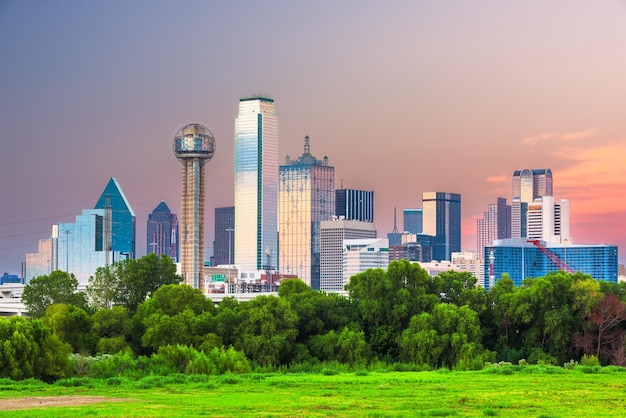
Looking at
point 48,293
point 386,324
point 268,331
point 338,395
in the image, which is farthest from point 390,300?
point 338,395

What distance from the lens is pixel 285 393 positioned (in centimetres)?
3459

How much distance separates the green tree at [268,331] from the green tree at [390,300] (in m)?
4.69

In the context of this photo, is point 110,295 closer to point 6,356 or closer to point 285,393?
point 6,356

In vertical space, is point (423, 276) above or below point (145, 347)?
above

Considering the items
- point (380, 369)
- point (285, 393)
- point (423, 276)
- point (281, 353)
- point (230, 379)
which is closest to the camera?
point (285, 393)

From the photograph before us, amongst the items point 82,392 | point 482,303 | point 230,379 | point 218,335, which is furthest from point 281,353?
point 82,392

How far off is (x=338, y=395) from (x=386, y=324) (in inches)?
1028

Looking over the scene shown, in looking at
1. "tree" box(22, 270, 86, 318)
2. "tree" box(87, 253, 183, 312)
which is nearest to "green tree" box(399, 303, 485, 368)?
"tree" box(87, 253, 183, 312)

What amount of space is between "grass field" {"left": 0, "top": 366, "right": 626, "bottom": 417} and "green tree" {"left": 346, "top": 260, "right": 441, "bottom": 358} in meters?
15.3

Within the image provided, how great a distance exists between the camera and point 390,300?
6047cm

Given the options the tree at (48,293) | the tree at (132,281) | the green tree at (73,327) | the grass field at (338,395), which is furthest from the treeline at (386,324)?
the tree at (48,293)

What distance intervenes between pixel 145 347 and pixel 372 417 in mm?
31732

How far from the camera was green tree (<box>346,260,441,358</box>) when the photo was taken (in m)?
58.8

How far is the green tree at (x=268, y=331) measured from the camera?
55.2 metres
